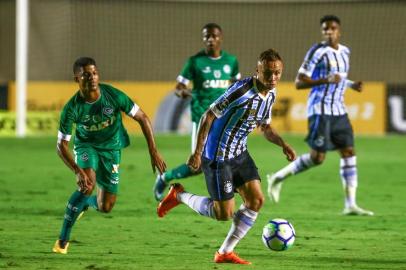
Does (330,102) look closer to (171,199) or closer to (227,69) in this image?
(227,69)

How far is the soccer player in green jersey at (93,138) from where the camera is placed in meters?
7.48

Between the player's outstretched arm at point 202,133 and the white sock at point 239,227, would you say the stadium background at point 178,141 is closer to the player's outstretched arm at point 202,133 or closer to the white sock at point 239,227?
the white sock at point 239,227

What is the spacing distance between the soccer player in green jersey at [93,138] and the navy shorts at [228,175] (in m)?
0.38

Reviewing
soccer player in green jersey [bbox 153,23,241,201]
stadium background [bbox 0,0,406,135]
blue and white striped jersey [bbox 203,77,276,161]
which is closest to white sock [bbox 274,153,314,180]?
soccer player in green jersey [bbox 153,23,241,201]

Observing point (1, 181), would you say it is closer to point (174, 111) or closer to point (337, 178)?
point (337, 178)

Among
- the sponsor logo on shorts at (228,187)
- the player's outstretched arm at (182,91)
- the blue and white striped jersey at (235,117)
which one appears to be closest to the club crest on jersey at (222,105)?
the blue and white striped jersey at (235,117)

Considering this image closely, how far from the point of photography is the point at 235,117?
23.8 ft

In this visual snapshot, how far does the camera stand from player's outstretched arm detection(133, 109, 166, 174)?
739 centimetres

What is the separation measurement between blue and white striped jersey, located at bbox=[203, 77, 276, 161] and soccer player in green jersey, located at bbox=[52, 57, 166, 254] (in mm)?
448

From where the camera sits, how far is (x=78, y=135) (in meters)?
7.98

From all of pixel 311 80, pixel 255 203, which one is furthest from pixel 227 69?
pixel 255 203

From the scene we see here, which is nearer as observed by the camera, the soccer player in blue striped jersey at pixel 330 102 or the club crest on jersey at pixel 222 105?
the club crest on jersey at pixel 222 105

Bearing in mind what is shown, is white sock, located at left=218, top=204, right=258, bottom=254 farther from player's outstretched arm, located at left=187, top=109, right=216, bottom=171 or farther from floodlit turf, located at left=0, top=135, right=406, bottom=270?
player's outstretched arm, located at left=187, top=109, right=216, bottom=171

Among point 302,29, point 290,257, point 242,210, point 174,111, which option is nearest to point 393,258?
point 290,257
